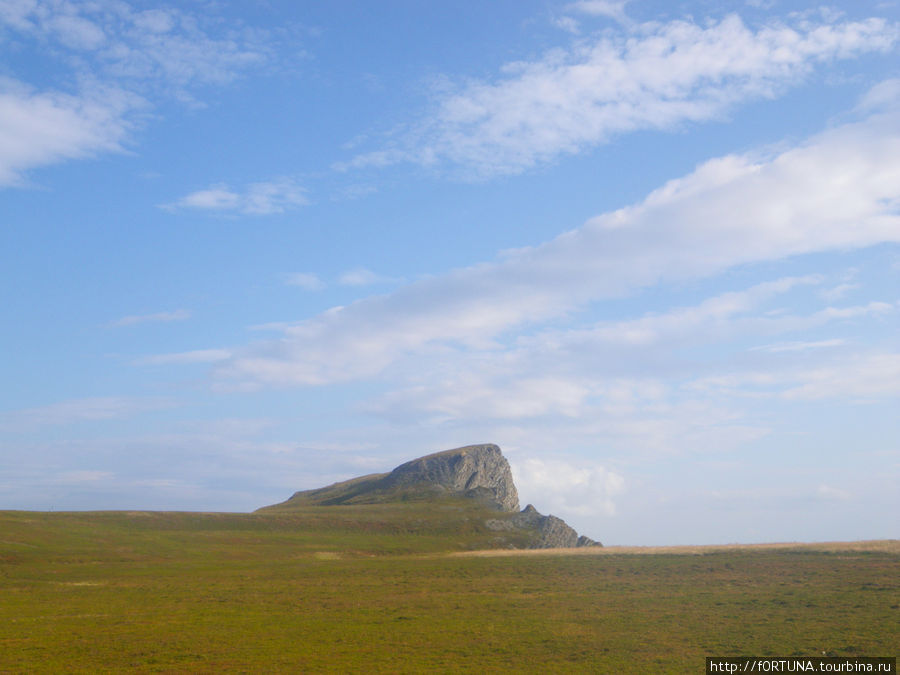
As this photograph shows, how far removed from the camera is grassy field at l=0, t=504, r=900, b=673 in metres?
32.8

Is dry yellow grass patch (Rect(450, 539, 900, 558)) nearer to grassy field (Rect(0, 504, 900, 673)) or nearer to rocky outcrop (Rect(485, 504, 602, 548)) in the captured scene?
grassy field (Rect(0, 504, 900, 673))

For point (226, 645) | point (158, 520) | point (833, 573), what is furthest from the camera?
point (158, 520)

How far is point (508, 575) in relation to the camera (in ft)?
226

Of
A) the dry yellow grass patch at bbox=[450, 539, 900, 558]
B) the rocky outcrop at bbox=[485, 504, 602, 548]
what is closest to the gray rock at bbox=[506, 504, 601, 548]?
the rocky outcrop at bbox=[485, 504, 602, 548]

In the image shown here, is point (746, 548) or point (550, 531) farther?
point (550, 531)

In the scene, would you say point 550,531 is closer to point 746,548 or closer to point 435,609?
point 746,548

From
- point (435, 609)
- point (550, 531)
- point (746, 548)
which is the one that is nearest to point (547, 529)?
point (550, 531)

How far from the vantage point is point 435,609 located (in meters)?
47.6

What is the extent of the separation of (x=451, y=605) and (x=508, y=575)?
21.0 m

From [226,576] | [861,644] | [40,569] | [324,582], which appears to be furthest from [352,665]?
[40,569]

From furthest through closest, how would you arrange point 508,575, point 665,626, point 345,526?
1. point 345,526
2. point 508,575
3. point 665,626

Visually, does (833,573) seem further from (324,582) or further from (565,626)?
(324,582)

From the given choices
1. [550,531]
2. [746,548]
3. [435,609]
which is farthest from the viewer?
[550,531]

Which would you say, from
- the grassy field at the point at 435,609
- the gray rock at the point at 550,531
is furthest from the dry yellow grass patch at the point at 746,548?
the gray rock at the point at 550,531
